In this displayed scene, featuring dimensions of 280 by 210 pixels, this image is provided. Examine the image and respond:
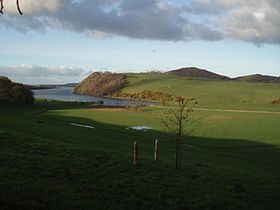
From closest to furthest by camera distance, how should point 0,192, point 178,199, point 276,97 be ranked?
point 0,192 < point 178,199 < point 276,97

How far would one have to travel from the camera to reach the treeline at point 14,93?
349 ft

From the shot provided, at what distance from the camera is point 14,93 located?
107 metres

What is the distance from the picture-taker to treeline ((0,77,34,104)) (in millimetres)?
106375

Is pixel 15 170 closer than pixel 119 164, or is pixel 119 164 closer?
pixel 15 170

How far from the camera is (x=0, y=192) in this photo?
13.4m

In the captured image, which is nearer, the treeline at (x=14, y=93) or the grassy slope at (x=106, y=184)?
the grassy slope at (x=106, y=184)

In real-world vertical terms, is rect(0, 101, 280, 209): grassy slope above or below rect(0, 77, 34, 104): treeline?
below

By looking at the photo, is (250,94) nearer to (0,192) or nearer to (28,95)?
(28,95)

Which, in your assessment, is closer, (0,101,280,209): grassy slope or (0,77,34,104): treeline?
(0,101,280,209): grassy slope

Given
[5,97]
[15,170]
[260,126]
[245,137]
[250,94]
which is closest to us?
[15,170]

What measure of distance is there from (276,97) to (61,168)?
164m

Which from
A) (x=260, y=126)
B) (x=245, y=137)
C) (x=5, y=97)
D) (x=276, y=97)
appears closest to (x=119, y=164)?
(x=245, y=137)

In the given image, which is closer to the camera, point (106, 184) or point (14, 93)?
point (106, 184)

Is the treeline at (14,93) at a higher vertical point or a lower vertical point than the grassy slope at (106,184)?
higher
